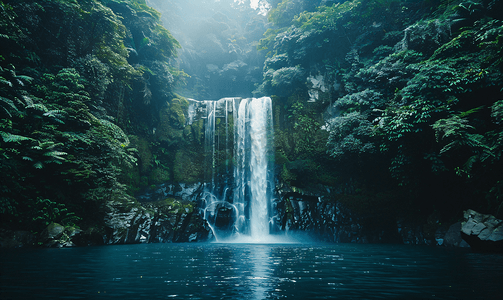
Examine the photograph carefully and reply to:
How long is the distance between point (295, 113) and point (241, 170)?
5718 mm

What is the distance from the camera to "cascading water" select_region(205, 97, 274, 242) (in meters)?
14.6

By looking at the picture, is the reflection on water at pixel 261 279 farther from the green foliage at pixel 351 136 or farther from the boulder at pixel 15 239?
the green foliage at pixel 351 136

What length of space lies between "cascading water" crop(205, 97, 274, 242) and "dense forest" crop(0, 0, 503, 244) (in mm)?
969

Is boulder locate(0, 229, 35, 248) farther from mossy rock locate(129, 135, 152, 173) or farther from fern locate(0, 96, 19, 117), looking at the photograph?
mossy rock locate(129, 135, 152, 173)

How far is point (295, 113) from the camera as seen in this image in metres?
17.6

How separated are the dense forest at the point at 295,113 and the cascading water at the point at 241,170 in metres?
0.97

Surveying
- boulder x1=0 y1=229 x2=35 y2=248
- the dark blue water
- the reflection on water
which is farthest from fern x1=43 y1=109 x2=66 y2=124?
the reflection on water

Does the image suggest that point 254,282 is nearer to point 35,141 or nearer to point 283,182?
point 35,141

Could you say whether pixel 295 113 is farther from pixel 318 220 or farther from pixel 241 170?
pixel 318 220

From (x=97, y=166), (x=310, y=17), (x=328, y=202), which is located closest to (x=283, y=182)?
(x=328, y=202)

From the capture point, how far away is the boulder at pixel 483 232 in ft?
22.8

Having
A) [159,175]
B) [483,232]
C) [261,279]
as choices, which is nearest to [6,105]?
[159,175]

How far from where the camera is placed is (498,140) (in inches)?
310

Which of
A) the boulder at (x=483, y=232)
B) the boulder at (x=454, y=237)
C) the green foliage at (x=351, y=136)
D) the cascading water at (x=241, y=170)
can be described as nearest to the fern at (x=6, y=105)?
the cascading water at (x=241, y=170)
